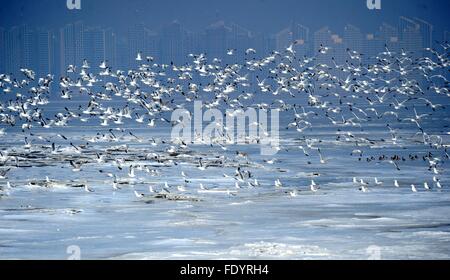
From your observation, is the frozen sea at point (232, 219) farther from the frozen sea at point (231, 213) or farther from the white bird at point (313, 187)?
the white bird at point (313, 187)

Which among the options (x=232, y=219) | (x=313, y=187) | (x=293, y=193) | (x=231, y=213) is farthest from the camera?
(x=313, y=187)

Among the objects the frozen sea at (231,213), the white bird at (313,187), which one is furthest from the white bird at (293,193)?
the white bird at (313,187)

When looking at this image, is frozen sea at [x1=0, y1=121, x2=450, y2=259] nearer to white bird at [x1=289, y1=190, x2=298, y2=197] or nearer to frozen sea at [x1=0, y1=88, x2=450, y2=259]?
frozen sea at [x1=0, y1=88, x2=450, y2=259]

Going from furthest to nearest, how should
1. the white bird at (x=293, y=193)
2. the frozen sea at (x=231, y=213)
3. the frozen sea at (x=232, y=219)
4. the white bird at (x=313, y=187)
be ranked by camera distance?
the white bird at (x=313, y=187) < the white bird at (x=293, y=193) < the frozen sea at (x=231, y=213) < the frozen sea at (x=232, y=219)

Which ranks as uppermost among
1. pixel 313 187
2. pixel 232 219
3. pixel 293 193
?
pixel 313 187

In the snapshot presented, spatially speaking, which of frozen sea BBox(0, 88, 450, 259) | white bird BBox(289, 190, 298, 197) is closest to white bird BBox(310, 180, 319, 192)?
frozen sea BBox(0, 88, 450, 259)

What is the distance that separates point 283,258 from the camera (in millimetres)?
19156

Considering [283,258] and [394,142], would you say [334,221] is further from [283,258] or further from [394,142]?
[394,142]

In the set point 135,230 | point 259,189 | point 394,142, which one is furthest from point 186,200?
point 394,142

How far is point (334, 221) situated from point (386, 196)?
17.1ft

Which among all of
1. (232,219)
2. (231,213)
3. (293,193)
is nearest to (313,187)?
(293,193)

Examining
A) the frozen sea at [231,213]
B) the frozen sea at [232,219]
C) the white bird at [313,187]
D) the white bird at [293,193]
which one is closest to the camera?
the frozen sea at [232,219]

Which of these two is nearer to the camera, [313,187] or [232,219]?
[232,219]

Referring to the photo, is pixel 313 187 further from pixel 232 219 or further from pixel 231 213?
pixel 232 219
